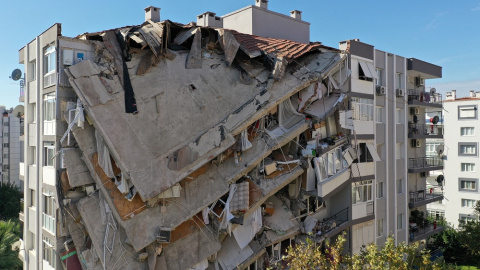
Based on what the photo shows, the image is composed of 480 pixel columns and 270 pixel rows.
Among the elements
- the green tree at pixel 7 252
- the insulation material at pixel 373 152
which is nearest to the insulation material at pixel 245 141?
the insulation material at pixel 373 152

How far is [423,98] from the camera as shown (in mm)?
28109

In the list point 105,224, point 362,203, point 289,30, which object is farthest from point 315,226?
point 289,30

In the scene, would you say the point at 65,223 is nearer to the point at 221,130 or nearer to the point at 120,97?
the point at 120,97

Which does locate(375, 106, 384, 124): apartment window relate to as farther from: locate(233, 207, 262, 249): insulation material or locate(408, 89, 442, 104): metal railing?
locate(233, 207, 262, 249): insulation material

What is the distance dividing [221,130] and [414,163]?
1826 centimetres

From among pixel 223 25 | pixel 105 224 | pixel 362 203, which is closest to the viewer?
pixel 105 224

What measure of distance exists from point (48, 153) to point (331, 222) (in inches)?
565

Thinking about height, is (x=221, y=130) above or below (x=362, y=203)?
above

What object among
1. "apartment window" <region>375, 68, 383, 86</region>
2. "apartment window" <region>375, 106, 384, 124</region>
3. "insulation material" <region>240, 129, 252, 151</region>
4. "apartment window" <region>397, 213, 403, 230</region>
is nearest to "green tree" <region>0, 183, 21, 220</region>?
"insulation material" <region>240, 129, 252, 151</region>

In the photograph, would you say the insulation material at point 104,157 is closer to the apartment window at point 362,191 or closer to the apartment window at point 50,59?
the apartment window at point 50,59

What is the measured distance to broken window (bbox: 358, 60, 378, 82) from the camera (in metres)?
20.6

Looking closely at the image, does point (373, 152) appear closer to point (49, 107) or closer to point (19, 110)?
point (49, 107)

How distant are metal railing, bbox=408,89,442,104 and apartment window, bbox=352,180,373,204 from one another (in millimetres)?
8774

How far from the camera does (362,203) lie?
819 inches
